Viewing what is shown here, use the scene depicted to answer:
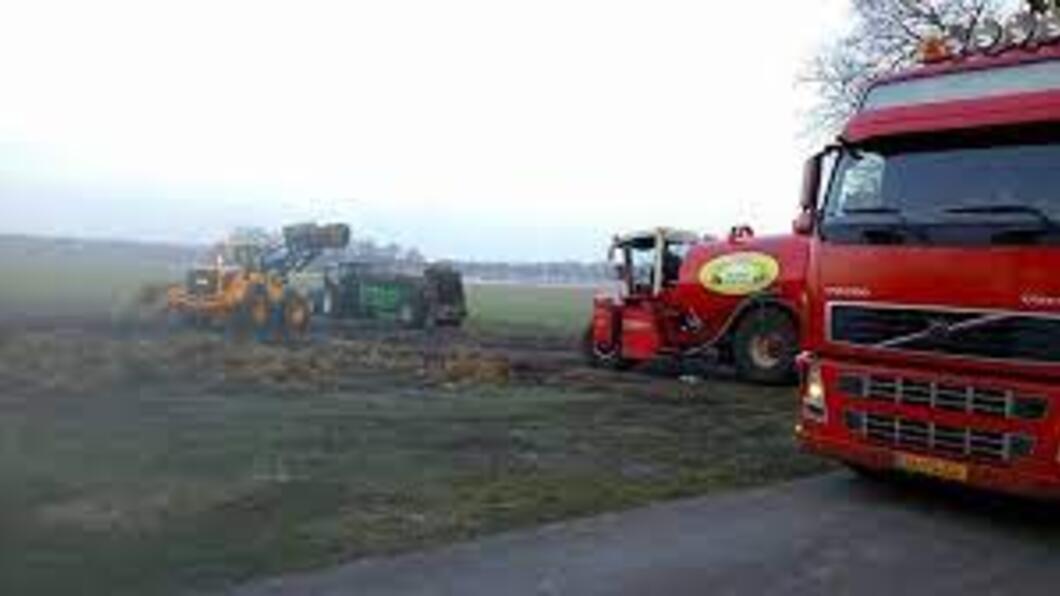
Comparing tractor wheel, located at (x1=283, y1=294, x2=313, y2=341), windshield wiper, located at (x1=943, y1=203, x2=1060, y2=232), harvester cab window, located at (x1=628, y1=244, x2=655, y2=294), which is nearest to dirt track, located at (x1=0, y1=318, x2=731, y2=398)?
harvester cab window, located at (x1=628, y1=244, x2=655, y2=294)

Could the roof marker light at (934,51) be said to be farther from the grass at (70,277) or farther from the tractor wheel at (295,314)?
the grass at (70,277)

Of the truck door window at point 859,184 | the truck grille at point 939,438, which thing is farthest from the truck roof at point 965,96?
the truck grille at point 939,438

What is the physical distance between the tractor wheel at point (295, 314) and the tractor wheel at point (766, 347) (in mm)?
13098

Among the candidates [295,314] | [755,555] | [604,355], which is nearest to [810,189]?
[755,555]

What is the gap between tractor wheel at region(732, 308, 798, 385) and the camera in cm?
2019

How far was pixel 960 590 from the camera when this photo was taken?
860 cm

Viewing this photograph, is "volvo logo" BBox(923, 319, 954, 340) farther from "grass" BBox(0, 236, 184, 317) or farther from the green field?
"grass" BBox(0, 236, 184, 317)

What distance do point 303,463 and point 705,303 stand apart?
10143 millimetres

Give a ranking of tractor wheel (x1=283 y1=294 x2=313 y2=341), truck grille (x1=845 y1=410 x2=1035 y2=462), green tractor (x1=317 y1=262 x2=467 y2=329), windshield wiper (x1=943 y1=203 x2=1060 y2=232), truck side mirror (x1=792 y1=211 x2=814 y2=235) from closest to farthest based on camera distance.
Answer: windshield wiper (x1=943 y1=203 x2=1060 y2=232)
truck grille (x1=845 y1=410 x2=1035 y2=462)
truck side mirror (x1=792 y1=211 x2=814 y2=235)
tractor wheel (x1=283 y1=294 x2=313 y2=341)
green tractor (x1=317 y1=262 x2=467 y2=329)

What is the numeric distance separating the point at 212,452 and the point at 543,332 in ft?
78.4

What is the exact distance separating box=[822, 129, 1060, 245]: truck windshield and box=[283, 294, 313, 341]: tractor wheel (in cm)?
2188

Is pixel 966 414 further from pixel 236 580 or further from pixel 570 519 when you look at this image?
pixel 236 580

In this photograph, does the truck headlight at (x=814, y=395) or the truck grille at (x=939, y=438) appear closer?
the truck grille at (x=939, y=438)

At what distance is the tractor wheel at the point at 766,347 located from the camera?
795 inches
